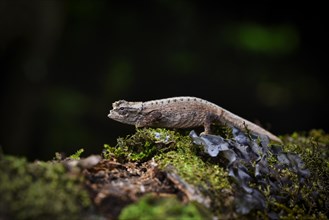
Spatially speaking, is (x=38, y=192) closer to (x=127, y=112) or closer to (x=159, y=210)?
(x=159, y=210)

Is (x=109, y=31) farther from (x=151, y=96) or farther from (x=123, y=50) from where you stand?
(x=151, y=96)

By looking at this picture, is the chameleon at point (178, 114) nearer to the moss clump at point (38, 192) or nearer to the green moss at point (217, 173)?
the green moss at point (217, 173)

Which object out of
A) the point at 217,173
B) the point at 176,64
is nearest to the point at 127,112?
the point at 217,173

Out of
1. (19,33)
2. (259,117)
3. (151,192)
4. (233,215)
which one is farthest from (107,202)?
(259,117)

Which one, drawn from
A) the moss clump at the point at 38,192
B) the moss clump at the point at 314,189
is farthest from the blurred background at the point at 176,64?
the moss clump at the point at 38,192

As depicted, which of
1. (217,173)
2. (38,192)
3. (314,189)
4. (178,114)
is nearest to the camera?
(38,192)
